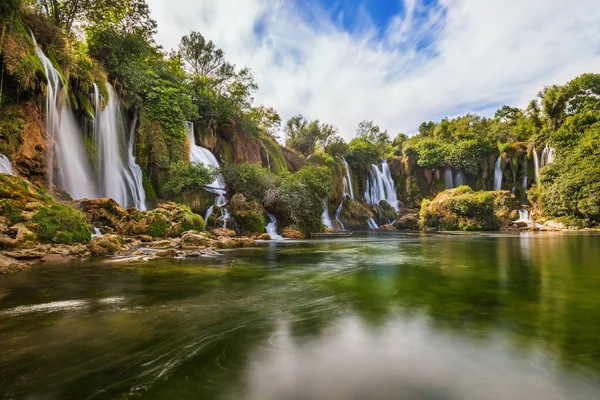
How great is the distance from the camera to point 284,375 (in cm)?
232

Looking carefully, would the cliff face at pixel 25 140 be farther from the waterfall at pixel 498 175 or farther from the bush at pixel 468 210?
the waterfall at pixel 498 175

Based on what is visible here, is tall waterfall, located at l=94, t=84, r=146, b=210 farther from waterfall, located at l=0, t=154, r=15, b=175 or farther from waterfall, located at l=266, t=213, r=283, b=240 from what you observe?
waterfall, located at l=266, t=213, r=283, b=240

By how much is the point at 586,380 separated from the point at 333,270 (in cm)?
513

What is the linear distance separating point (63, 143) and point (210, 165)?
652 cm

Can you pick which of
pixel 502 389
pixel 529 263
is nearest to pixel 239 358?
pixel 502 389

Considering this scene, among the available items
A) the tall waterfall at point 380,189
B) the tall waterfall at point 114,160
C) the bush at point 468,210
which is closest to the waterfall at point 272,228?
the tall waterfall at point 114,160

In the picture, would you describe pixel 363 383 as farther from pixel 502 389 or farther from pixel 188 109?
pixel 188 109

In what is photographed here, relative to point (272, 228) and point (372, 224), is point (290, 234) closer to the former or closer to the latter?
point (272, 228)

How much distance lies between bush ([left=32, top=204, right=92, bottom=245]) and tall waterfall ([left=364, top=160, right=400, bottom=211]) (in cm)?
3156

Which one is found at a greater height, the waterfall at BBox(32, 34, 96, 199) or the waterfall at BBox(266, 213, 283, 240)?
the waterfall at BBox(32, 34, 96, 199)

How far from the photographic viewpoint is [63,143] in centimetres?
1224

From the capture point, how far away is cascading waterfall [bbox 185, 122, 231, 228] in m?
15.9

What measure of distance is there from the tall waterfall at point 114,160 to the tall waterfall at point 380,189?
90.0 ft

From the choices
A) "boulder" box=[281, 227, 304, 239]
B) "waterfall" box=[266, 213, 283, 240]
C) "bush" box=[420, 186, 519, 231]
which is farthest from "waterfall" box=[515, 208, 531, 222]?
"waterfall" box=[266, 213, 283, 240]
